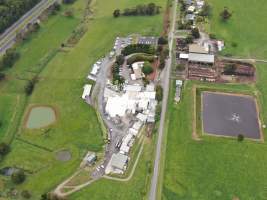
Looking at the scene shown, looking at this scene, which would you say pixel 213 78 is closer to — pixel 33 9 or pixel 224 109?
pixel 224 109

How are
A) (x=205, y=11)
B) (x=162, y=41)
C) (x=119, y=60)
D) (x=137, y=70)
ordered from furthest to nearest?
(x=205, y=11) < (x=162, y=41) < (x=119, y=60) < (x=137, y=70)

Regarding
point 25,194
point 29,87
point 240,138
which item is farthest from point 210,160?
point 29,87

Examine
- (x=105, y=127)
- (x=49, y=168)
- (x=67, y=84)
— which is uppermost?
(x=67, y=84)

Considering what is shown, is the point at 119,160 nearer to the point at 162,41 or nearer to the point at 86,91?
the point at 86,91

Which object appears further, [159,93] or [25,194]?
[159,93]

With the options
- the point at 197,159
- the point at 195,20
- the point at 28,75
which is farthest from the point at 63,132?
the point at 195,20

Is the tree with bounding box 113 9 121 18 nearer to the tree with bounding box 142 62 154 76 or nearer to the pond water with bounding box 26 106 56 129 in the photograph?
the tree with bounding box 142 62 154 76

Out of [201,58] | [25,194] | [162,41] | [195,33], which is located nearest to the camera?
[25,194]
